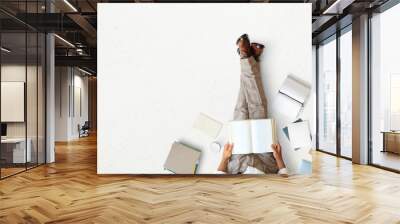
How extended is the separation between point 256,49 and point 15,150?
450 cm

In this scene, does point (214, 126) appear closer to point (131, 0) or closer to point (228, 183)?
point (228, 183)

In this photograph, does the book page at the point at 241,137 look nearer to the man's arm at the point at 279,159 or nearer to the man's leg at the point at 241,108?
the man's leg at the point at 241,108

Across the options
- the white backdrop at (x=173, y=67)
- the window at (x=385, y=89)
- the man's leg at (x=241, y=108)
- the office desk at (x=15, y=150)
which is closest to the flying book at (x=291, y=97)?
the white backdrop at (x=173, y=67)

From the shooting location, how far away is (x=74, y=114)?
15898mm

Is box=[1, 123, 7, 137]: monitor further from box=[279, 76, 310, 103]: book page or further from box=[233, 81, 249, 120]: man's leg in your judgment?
box=[279, 76, 310, 103]: book page

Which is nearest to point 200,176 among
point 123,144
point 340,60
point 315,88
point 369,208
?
point 123,144

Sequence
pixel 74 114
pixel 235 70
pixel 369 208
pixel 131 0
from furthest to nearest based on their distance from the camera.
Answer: pixel 74 114, pixel 131 0, pixel 235 70, pixel 369 208

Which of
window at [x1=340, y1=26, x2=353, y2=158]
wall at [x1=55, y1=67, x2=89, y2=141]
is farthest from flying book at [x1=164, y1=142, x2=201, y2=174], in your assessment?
wall at [x1=55, y1=67, x2=89, y2=141]

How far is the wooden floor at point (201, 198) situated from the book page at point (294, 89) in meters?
1.28

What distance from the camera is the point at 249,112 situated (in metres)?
5.95

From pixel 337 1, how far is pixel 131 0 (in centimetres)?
404

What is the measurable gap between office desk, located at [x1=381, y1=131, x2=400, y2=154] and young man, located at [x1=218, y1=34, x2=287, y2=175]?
2.26m

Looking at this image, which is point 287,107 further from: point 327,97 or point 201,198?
point 327,97

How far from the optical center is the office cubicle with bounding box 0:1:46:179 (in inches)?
241
